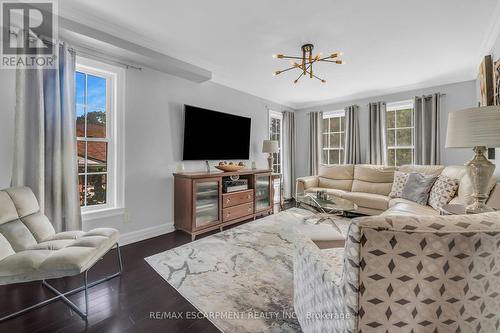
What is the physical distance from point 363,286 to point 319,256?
0.40 meters

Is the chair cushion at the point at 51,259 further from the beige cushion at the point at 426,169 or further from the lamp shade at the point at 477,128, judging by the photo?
the beige cushion at the point at 426,169

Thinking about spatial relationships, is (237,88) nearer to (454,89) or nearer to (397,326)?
(454,89)

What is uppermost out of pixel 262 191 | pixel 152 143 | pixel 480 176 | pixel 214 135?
pixel 214 135

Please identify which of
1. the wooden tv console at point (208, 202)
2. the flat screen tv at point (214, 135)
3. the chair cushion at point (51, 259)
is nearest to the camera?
the chair cushion at point (51, 259)

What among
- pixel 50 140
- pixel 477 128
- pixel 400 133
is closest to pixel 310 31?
pixel 477 128

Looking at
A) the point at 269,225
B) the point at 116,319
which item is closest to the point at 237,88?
the point at 269,225

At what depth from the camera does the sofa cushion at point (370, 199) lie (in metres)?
3.69

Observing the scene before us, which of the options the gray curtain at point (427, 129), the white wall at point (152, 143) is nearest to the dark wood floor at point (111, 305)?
the white wall at point (152, 143)

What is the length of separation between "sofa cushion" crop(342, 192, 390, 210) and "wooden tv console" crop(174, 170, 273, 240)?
5.71ft

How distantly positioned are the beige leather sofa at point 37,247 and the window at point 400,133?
5.05 meters

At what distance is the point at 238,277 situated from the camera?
208 cm

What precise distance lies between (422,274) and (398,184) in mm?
3550

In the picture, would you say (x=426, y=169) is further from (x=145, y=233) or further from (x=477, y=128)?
(x=145, y=233)

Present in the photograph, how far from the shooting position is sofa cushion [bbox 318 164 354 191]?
4613 millimetres
